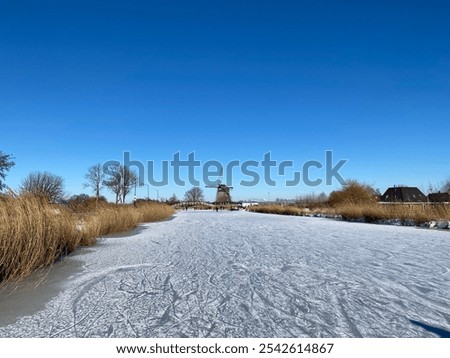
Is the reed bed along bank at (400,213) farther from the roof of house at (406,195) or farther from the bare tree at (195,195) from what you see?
the bare tree at (195,195)

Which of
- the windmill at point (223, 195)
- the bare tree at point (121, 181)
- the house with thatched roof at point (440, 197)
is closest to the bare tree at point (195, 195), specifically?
the windmill at point (223, 195)

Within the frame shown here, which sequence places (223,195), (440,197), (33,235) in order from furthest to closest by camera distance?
(223,195) → (440,197) → (33,235)

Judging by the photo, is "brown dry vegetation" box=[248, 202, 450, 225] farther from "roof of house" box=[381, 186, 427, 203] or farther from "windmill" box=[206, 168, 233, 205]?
"windmill" box=[206, 168, 233, 205]

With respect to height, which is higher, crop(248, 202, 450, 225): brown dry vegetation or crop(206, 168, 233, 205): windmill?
crop(206, 168, 233, 205): windmill

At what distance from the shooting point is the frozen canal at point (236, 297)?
2.06m

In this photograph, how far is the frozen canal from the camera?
2.06 m

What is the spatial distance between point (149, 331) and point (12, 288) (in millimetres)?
2057

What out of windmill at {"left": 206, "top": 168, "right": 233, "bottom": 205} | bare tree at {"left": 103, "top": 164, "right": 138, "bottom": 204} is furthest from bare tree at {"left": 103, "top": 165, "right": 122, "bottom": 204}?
windmill at {"left": 206, "top": 168, "right": 233, "bottom": 205}

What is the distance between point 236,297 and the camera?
2.75m

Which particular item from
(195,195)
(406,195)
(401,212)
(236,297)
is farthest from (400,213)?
(195,195)

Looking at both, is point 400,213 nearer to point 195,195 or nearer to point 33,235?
point 33,235

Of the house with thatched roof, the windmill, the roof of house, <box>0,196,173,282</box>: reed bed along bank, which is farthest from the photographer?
the windmill
